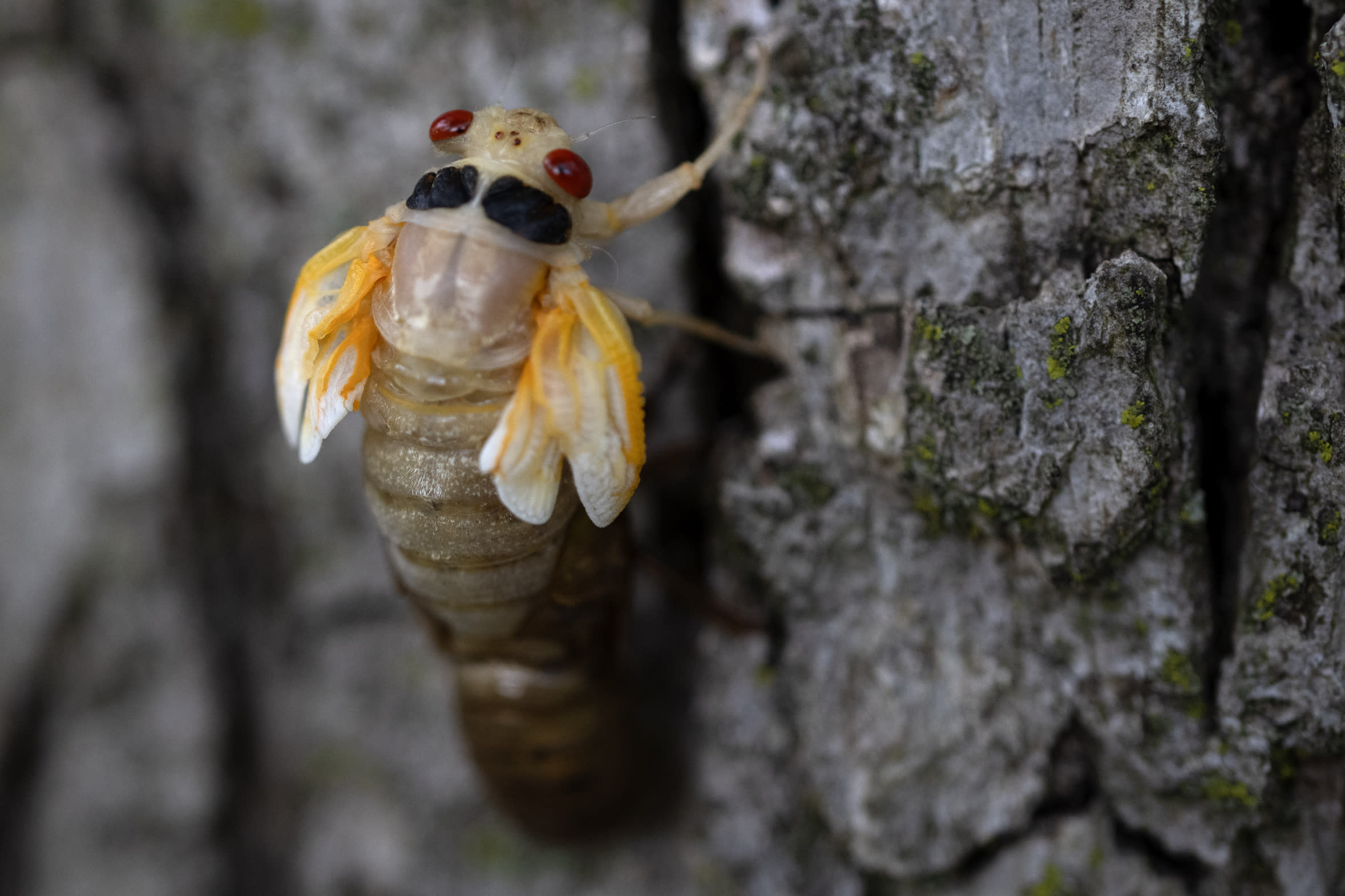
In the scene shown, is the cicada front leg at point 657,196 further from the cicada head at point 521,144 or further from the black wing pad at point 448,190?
the black wing pad at point 448,190

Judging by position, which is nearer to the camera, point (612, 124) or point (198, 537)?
point (612, 124)

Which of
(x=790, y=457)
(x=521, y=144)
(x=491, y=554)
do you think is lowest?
(x=491, y=554)

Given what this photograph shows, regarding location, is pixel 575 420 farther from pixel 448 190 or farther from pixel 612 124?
pixel 612 124

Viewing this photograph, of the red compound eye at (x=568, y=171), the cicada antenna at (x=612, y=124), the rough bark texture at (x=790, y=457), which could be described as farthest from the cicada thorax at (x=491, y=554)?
the cicada antenna at (x=612, y=124)

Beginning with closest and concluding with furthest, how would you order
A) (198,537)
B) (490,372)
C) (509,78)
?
(490,372) < (509,78) < (198,537)

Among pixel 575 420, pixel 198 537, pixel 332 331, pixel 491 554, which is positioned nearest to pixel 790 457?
pixel 575 420

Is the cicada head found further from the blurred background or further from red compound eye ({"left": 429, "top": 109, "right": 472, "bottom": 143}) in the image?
the blurred background

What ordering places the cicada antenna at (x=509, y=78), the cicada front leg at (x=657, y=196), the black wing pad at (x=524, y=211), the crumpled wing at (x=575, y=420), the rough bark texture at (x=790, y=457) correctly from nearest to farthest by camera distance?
the rough bark texture at (x=790, y=457), the crumpled wing at (x=575, y=420), the black wing pad at (x=524, y=211), the cicada front leg at (x=657, y=196), the cicada antenna at (x=509, y=78)
